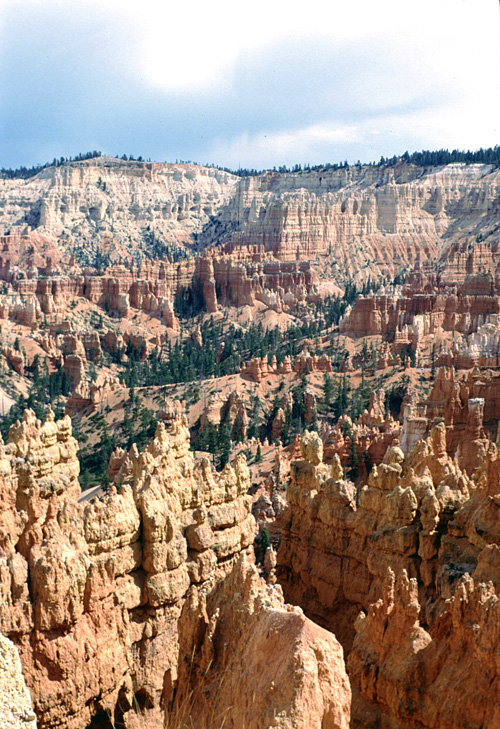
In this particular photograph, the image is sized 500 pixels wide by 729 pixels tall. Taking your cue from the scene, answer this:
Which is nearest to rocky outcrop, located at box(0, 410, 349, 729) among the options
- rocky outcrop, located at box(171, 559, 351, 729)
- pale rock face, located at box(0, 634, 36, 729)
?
rocky outcrop, located at box(171, 559, 351, 729)

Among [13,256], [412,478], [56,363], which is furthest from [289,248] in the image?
[412,478]

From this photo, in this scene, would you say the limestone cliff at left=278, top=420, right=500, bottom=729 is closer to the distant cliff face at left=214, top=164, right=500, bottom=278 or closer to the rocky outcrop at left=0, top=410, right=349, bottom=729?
the rocky outcrop at left=0, top=410, right=349, bottom=729

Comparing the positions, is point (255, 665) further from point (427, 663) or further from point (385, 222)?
point (385, 222)

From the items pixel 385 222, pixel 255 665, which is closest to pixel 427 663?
pixel 255 665

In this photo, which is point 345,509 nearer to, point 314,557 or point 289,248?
point 314,557

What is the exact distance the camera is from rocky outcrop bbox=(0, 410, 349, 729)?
11.2 meters

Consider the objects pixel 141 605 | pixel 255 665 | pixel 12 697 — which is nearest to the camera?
pixel 12 697

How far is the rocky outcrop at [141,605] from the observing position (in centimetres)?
1117

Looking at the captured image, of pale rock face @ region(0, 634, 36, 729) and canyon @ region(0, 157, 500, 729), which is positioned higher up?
pale rock face @ region(0, 634, 36, 729)

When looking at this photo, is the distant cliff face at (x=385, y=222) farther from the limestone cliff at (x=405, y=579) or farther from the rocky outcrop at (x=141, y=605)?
the rocky outcrop at (x=141, y=605)

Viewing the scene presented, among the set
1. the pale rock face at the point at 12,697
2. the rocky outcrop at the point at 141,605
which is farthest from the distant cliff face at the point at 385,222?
the pale rock face at the point at 12,697

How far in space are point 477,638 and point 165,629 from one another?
26.7ft

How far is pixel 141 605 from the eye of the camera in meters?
18.9

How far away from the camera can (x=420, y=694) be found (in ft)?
45.3
